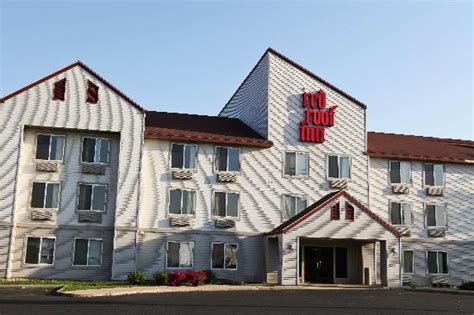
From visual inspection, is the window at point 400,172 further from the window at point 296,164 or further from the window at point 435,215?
the window at point 296,164

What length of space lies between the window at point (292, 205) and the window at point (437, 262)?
9.74 m

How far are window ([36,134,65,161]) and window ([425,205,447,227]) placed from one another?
24.1m

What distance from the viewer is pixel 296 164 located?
114ft

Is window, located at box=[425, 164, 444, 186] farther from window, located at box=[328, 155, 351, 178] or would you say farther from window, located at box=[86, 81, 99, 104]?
window, located at box=[86, 81, 99, 104]

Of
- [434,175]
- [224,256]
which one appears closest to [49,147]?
[224,256]

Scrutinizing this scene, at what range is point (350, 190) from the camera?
35188 millimetres

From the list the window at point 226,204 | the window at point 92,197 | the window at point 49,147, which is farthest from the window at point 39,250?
the window at point 226,204

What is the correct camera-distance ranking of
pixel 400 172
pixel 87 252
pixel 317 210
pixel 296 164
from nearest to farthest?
pixel 87 252, pixel 317 210, pixel 296 164, pixel 400 172

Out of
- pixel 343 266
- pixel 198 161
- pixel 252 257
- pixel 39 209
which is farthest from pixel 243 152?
pixel 39 209

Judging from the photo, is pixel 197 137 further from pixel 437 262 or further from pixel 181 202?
pixel 437 262

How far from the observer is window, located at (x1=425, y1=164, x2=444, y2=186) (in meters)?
37.7

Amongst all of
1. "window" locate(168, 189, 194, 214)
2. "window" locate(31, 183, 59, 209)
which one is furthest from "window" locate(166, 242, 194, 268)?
"window" locate(31, 183, 59, 209)

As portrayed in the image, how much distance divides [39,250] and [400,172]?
2345cm

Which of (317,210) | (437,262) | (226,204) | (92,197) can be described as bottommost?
(437,262)
